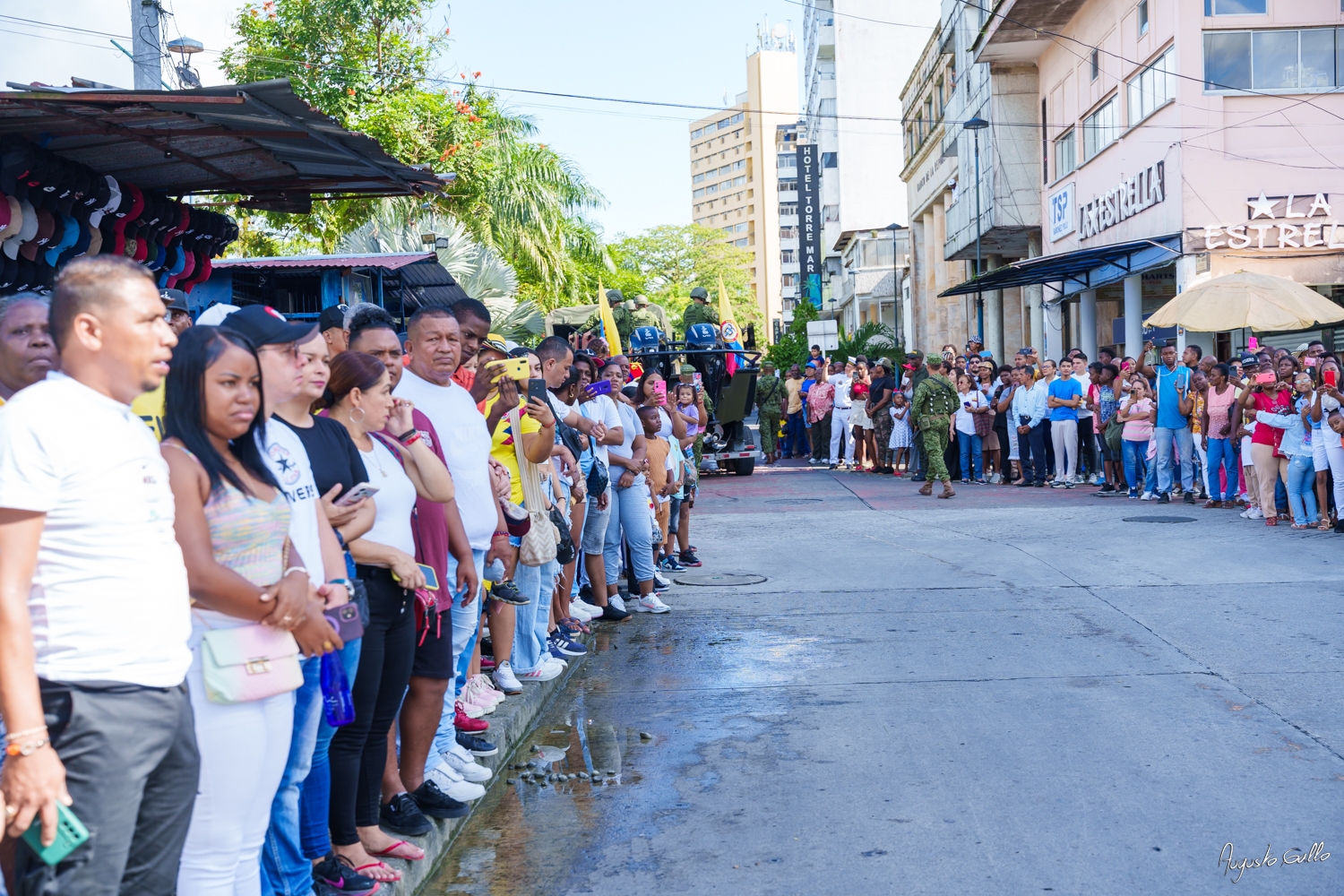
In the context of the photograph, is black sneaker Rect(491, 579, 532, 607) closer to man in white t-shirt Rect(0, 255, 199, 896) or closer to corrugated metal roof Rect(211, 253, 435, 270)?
man in white t-shirt Rect(0, 255, 199, 896)

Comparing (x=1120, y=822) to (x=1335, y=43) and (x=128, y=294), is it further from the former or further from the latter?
(x=1335, y=43)

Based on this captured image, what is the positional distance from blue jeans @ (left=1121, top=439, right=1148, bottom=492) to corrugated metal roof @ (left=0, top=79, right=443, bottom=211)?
10.9 metres

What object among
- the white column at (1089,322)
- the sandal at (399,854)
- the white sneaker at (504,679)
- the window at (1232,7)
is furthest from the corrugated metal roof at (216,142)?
the white column at (1089,322)

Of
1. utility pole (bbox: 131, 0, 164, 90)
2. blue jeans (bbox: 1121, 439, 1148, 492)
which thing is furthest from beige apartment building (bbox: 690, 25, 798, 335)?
utility pole (bbox: 131, 0, 164, 90)

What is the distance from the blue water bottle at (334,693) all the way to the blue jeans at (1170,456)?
13672 millimetres

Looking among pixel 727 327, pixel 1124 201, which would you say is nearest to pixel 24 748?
pixel 727 327

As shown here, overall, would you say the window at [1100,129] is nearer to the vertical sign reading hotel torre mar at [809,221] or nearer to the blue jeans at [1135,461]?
the blue jeans at [1135,461]

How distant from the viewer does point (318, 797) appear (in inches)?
147

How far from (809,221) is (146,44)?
272ft

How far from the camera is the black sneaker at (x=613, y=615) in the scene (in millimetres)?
8977

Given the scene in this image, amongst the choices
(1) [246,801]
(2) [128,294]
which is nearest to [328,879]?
(1) [246,801]

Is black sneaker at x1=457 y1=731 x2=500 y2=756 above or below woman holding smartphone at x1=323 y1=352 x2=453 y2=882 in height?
below

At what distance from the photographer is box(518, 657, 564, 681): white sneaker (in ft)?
22.1

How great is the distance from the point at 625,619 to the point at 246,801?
6.16 meters
